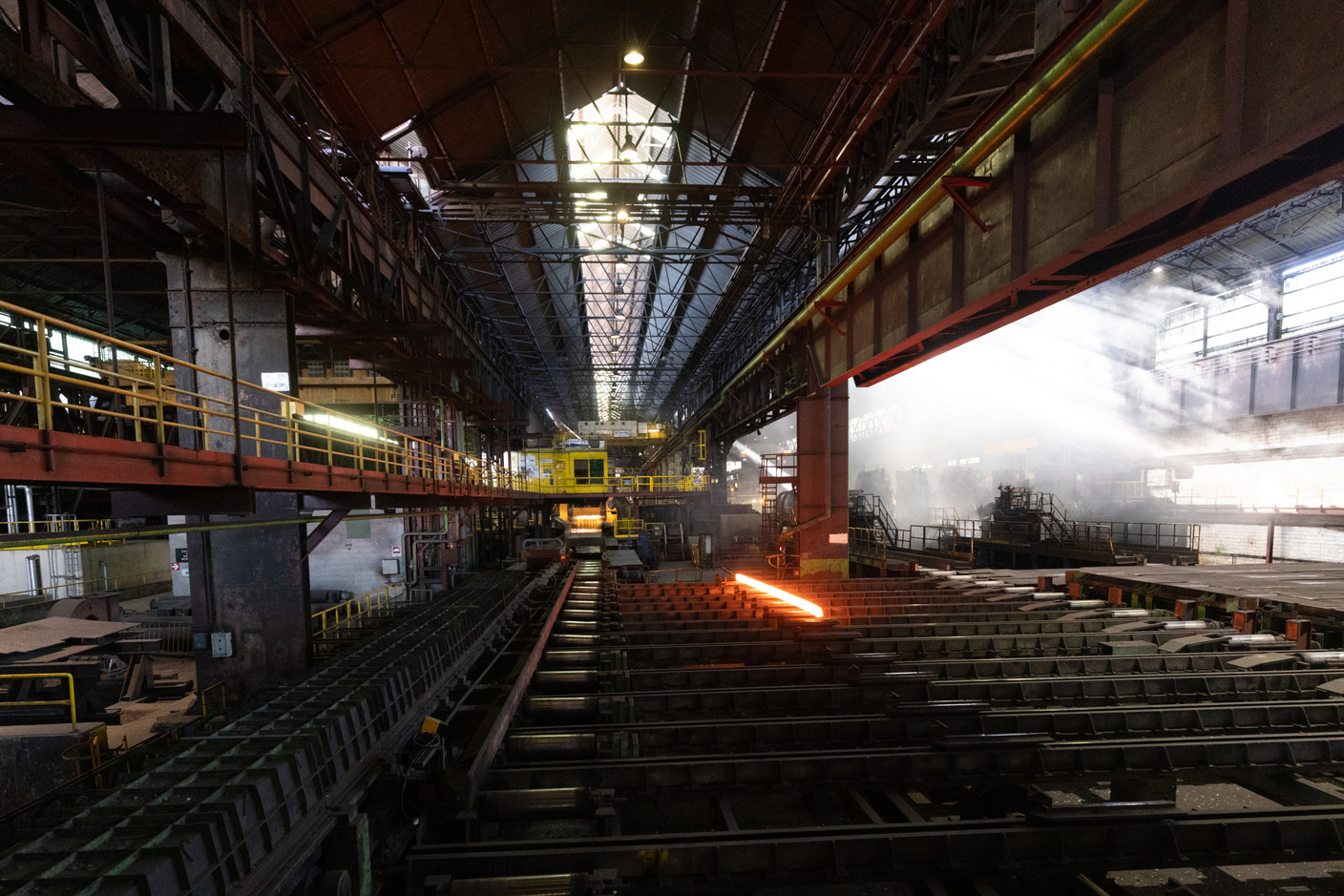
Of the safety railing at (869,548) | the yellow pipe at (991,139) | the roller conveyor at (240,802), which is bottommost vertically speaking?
the safety railing at (869,548)

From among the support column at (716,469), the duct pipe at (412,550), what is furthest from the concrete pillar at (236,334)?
the support column at (716,469)

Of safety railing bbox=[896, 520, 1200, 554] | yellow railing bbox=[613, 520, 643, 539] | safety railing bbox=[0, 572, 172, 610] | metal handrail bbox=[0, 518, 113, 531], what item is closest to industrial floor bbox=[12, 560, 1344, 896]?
safety railing bbox=[896, 520, 1200, 554]

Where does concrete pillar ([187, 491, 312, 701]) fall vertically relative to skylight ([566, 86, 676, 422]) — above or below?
below

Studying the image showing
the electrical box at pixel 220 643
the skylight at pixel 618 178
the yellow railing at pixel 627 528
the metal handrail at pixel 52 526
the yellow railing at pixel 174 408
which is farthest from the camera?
the yellow railing at pixel 627 528

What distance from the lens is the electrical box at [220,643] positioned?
25.4ft

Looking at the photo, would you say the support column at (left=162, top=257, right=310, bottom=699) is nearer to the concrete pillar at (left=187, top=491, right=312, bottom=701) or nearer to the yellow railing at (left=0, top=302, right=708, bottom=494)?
the concrete pillar at (left=187, top=491, right=312, bottom=701)

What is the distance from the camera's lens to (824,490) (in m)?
11.5

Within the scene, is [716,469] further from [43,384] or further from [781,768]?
[43,384]

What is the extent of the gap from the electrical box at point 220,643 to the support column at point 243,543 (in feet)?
0.05

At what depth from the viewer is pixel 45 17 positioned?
466cm

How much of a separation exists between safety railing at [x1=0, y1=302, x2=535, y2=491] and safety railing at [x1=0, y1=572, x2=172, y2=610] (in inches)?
230

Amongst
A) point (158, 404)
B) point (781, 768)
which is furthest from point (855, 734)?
point (158, 404)

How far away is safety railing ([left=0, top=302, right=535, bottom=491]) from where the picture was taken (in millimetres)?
3389

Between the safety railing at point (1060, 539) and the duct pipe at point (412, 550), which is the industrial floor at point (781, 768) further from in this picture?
the safety railing at point (1060, 539)
